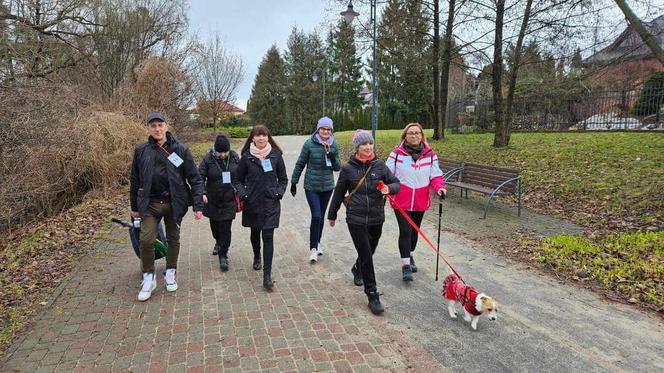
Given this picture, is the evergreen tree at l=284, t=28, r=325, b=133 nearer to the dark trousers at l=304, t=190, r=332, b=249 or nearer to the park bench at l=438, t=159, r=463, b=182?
the park bench at l=438, t=159, r=463, b=182

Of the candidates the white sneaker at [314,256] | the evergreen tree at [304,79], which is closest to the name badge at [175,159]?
the white sneaker at [314,256]

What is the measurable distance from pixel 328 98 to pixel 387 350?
52281 mm

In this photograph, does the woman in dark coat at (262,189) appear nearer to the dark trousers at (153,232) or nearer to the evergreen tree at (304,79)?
the dark trousers at (153,232)

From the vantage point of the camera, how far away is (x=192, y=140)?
21.0 meters

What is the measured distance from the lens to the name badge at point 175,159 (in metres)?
4.48

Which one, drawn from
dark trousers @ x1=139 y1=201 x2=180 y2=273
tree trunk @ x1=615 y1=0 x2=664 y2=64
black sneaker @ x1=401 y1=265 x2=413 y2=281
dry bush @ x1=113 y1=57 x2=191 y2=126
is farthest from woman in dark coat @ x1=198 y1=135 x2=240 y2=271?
dry bush @ x1=113 y1=57 x2=191 y2=126

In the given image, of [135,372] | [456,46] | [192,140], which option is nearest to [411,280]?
[135,372]

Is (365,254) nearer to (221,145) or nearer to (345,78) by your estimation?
(221,145)

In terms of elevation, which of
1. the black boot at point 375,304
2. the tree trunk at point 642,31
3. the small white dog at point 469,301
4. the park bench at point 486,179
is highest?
the tree trunk at point 642,31

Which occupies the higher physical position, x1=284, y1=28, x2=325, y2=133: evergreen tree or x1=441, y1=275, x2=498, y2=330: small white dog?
x1=284, y1=28, x2=325, y2=133: evergreen tree

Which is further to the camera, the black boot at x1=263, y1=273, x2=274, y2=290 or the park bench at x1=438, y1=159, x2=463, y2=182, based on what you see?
the park bench at x1=438, y1=159, x2=463, y2=182

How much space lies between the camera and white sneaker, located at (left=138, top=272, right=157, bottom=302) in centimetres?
452

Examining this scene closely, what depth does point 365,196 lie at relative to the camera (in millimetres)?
4332

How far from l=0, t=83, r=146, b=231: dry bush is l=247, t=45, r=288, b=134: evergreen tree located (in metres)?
41.2
